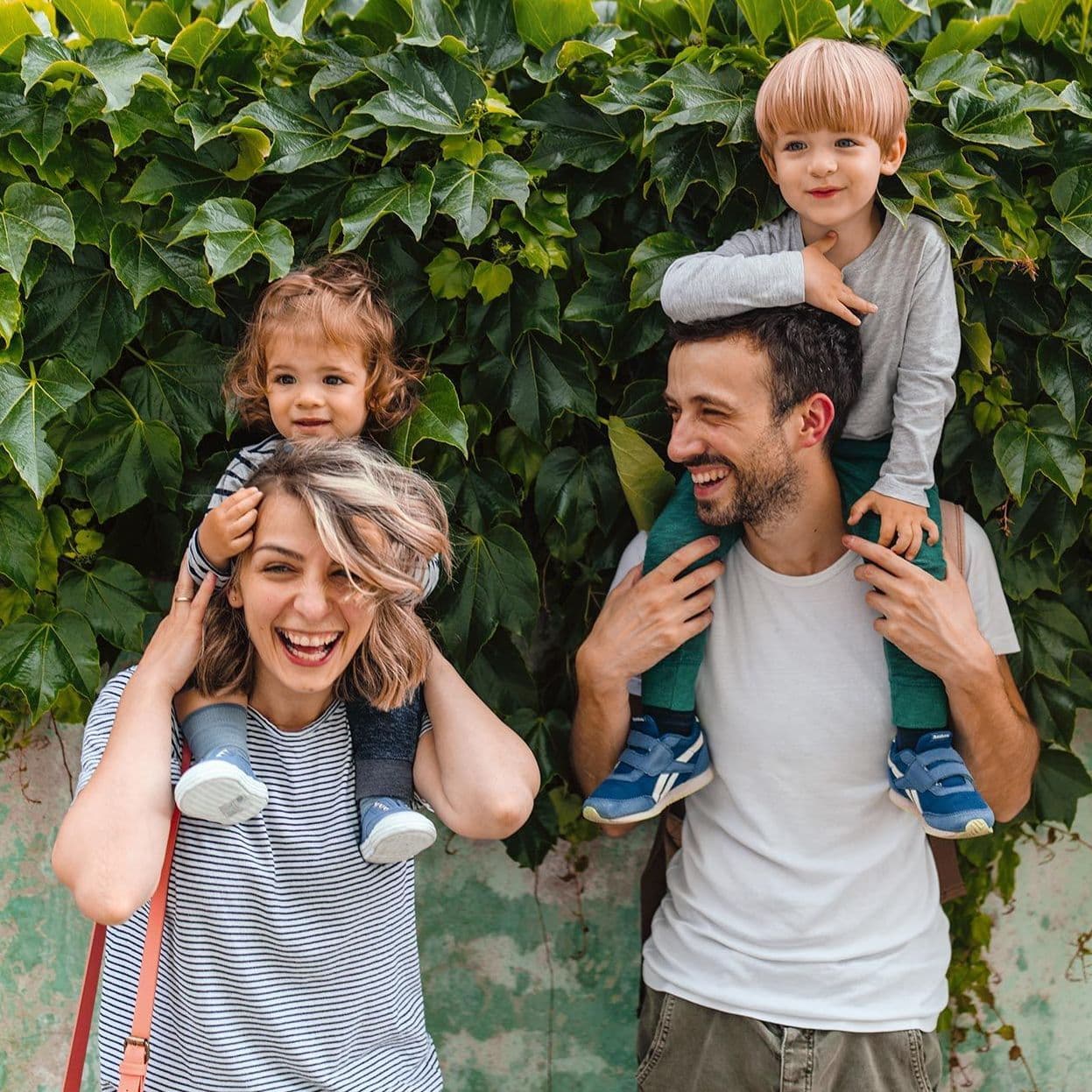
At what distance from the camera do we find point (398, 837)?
6.98 feet

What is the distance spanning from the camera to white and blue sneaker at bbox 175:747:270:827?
78.1 inches

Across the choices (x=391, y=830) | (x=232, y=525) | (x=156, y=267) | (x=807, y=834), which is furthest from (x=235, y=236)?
(x=807, y=834)

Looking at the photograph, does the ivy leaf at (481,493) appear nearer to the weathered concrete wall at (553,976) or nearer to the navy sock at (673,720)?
the navy sock at (673,720)

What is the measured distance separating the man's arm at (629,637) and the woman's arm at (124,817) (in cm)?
82

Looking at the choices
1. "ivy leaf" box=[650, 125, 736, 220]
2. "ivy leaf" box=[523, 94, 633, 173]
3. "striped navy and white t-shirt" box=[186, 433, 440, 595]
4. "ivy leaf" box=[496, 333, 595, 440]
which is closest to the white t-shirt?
"ivy leaf" box=[496, 333, 595, 440]

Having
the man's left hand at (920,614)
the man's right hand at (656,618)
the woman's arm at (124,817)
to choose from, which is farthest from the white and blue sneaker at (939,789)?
the woman's arm at (124,817)

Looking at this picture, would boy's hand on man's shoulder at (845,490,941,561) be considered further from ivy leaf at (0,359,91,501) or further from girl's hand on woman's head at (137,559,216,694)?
ivy leaf at (0,359,91,501)

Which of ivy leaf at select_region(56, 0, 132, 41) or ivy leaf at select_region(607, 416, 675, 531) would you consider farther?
ivy leaf at select_region(607, 416, 675, 531)

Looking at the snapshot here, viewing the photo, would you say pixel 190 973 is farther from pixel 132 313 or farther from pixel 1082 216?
pixel 1082 216

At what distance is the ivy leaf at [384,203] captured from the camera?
7.56 ft

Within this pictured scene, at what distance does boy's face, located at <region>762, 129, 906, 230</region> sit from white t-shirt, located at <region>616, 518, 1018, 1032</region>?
686 millimetres

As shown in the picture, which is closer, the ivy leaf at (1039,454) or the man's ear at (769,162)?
the man's ear at (769,162)

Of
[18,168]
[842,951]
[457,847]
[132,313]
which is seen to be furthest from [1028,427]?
[18,168]

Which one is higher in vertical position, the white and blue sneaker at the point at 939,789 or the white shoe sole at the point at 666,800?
the white and blue sneaker at the point at 939,789
